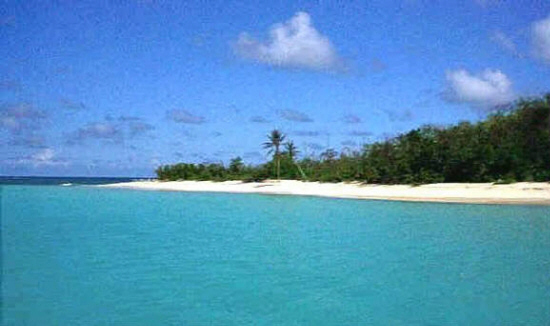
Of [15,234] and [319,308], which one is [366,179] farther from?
[319,308]

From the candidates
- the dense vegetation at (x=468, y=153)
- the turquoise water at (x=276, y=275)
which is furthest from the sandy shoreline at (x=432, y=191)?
the turquoise water at (x=276, y=275)

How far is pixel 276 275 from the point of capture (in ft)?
34.2

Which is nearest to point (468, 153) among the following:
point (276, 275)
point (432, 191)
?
point (432, 191)

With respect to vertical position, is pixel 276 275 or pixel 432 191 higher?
pixel 432 191

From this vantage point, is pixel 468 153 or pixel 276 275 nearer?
pixel 276 275

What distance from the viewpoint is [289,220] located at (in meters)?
22.4

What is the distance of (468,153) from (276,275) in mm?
33910

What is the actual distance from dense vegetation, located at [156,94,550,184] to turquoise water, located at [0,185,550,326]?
73.1 feet

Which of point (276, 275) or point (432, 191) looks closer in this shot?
point (276, 275)

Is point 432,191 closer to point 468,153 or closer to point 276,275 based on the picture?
point 468,153

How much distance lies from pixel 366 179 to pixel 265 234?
1323 inches

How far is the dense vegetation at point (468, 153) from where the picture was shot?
39094 millimetres

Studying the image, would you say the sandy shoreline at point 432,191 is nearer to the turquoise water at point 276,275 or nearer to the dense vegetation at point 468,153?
the dense vegetation at point 468,153

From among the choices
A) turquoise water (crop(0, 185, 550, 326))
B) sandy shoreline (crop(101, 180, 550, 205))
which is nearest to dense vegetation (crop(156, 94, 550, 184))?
sandy shoreline (crop(101, 180, 550, 205))
